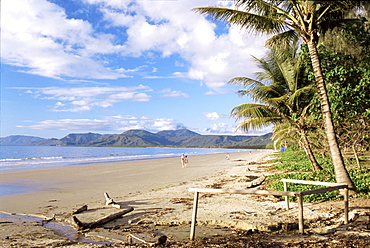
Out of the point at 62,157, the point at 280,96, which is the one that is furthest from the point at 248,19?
the point at 62,157

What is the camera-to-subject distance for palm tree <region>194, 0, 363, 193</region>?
9.08 metres

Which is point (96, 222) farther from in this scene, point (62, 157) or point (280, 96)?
point (62, 157)

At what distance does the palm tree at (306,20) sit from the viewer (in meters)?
9.08

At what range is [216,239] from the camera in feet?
18.2

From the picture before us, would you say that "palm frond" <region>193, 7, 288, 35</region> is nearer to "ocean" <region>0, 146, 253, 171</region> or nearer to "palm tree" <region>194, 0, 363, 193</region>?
"palm tree" <region>194, 0, 363, 193</region>

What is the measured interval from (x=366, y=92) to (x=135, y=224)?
8557mm

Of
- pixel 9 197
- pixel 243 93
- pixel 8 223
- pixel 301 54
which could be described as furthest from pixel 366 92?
pixel 9 197

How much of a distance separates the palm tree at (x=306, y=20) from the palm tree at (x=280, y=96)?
4.31 m

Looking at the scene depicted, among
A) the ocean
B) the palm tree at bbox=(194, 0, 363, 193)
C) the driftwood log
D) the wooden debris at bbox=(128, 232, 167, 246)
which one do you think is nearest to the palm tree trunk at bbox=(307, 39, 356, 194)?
the palm tree at bbox=(194, 0, 363, 193)

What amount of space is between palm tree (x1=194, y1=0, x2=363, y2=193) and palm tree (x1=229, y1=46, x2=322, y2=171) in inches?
170

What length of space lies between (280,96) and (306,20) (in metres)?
7.28

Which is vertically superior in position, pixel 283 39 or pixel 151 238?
pixel 283 39

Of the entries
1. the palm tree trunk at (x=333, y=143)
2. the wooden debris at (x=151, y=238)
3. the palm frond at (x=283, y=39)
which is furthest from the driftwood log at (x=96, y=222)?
the palm frond at (x=283, y=39)

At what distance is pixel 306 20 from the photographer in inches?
371
